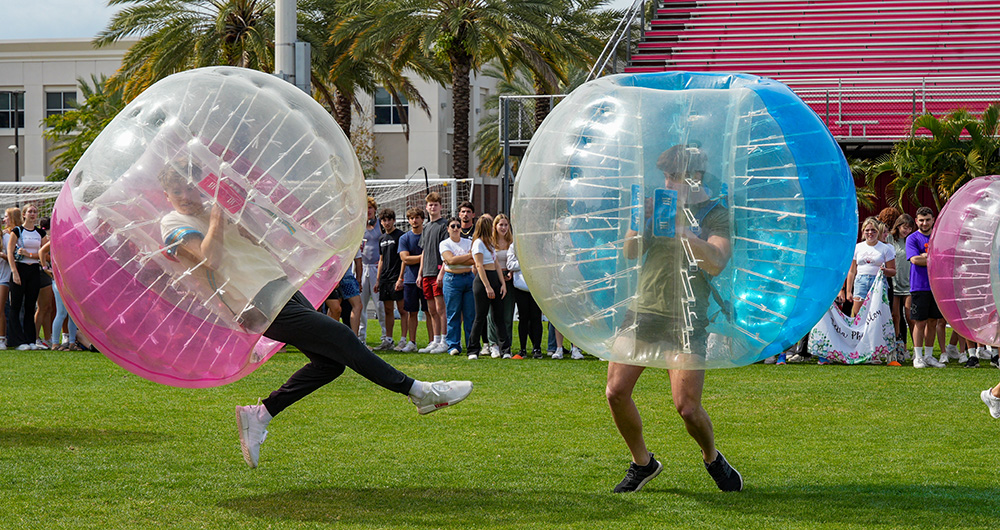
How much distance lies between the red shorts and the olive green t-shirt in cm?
887

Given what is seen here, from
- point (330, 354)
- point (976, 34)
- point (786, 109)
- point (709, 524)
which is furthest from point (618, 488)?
point (976, 34)

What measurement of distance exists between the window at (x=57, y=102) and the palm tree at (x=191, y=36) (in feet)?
90.5

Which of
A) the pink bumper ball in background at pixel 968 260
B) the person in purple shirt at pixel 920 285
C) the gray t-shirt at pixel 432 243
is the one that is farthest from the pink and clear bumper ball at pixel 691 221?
the gray t-shirt at pixel 432 243

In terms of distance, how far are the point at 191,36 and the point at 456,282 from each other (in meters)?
12.8

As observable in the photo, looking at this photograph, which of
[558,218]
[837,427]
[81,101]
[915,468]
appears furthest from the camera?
[81,101]

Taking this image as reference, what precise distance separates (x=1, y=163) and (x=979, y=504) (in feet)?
170

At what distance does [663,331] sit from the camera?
446 centimetres

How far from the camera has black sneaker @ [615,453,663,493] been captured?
5.54m

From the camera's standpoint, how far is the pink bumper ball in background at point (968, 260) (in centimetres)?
750

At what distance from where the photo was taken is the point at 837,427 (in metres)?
7.73

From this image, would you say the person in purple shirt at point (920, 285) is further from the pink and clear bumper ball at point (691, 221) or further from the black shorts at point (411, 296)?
the pink and clear bumper ball at point (691, 221)

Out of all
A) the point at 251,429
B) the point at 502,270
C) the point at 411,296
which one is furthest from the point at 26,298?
the point at 251,429

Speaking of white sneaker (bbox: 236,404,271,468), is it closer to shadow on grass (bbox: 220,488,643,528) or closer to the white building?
shadow on grass (bbox: 220,488,643,528)

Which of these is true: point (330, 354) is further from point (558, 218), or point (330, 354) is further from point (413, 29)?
point (413, 29)
